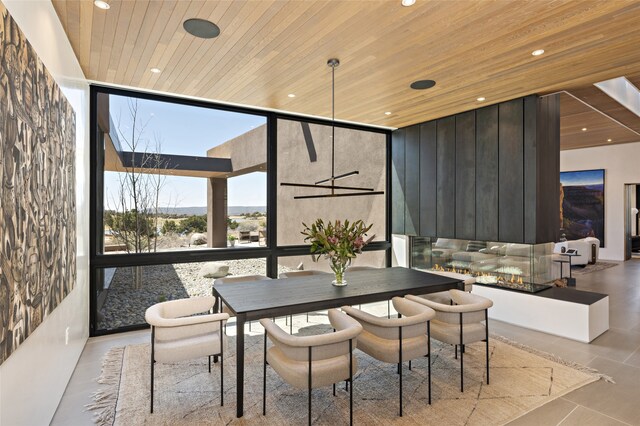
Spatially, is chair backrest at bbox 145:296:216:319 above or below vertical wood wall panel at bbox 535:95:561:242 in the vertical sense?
below

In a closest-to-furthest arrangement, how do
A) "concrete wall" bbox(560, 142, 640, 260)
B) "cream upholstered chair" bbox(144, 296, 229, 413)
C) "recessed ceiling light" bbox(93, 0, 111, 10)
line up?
"recessed ceiling light" bbox(93, 0, 111, 10) < "cream upholstered chair" bbox(144, 296, 229, 413) < "concrete wall" bbox(560, 142, 640, 260)

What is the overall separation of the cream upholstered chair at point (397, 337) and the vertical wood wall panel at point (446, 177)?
296 cm

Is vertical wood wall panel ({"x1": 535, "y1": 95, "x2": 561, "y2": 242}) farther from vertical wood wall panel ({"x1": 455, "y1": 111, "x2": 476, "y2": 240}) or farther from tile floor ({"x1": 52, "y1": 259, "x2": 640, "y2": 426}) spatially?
tile floor ({"x1": 52, "y1": 259, "x2": 640, "y2": 426})

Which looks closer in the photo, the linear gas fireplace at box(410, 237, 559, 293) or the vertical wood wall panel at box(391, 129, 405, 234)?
the linear gas fireplace at box(410, 237, 559, 293)

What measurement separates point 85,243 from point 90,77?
1845mm

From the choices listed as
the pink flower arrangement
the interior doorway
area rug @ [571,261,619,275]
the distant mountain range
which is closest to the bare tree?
the distant mountain range

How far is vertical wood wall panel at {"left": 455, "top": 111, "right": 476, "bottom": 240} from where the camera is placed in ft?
16.8

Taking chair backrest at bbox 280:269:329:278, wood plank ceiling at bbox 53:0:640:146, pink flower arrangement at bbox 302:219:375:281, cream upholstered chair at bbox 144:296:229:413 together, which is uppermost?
wood plank ceiling at bbox 53:0:640:146

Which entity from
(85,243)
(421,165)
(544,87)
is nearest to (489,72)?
(544,87)

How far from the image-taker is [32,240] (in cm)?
196

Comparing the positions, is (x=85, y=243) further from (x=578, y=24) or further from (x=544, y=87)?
(x=544, y=87)

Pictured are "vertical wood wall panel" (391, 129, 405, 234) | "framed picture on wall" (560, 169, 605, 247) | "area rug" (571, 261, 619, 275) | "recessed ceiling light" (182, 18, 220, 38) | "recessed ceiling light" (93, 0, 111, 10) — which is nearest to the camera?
"recessed ceiling light" (93, 0, 111, 10)

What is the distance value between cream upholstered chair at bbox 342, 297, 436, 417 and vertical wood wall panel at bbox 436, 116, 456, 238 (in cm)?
296

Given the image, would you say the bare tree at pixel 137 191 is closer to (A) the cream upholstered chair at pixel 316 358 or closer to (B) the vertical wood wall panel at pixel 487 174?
(A) the cream upholstered chair at pixel 316 358
